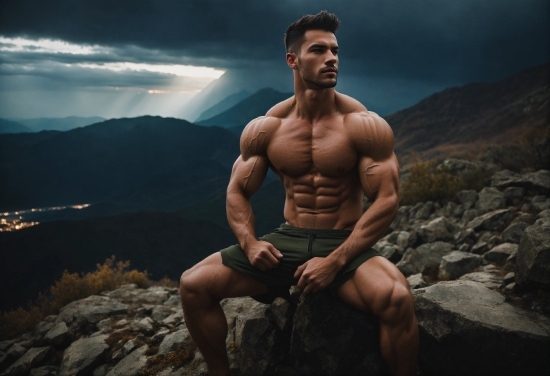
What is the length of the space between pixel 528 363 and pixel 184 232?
1939 inches

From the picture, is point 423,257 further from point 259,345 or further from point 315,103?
point 315,103

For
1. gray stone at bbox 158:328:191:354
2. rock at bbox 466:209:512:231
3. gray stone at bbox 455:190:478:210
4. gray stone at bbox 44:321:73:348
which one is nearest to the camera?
gray stone at bbox 158:328:191:354

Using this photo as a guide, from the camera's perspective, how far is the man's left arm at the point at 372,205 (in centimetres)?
320

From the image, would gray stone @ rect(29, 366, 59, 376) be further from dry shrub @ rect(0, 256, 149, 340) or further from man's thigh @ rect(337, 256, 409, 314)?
man's thigh @ rect(337, 256, 409, 314)

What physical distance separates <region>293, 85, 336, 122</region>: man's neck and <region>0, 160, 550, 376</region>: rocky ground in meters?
1.52

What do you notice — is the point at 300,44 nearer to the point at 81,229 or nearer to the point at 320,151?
the point at 320,151

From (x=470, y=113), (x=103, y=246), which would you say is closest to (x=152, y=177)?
(x=103, y=246)

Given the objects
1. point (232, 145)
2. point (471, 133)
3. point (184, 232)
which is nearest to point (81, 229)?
point (184, 232)

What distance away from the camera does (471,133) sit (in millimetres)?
46625

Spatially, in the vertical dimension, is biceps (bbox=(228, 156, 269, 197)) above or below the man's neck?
below

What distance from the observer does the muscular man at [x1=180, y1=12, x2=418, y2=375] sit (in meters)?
3.18

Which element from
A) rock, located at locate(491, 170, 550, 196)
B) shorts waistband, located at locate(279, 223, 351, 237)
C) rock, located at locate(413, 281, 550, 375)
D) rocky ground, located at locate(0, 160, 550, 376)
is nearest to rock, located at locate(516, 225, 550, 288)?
rocky ground, located at locate(0, 160, 550, 376)

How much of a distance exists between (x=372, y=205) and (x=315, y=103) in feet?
3.32

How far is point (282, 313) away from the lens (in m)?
4.06
